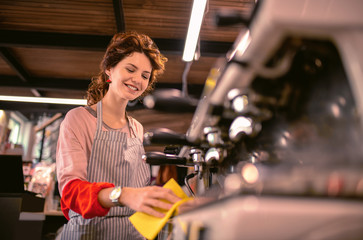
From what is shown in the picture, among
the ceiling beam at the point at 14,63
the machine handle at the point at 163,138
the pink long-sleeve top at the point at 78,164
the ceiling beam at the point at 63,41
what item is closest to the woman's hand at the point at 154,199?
the machine handle at the point at 163,138

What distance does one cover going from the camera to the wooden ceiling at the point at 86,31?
129 inches

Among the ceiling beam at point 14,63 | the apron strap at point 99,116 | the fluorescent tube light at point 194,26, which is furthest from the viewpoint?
the ceiling beam at point 14,63

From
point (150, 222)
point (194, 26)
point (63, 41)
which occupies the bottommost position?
point (150, 222)

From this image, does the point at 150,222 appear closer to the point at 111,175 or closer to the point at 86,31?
the point at 111,175

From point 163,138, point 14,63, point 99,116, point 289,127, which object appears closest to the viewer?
point 289,127

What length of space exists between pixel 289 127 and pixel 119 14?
309 cm

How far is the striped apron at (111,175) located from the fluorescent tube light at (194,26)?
121 cm

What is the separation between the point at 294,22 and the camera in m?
0.41

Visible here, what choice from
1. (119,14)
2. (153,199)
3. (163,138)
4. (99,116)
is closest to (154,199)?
(153,199)

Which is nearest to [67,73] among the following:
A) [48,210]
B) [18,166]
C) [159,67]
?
[48,210]

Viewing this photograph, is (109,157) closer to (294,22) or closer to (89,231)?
(89,231)

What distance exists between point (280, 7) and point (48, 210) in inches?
158

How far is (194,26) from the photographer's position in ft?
8.60

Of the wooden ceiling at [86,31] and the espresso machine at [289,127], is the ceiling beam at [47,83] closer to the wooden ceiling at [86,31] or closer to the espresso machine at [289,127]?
the wooden ceiling at [86,31]
